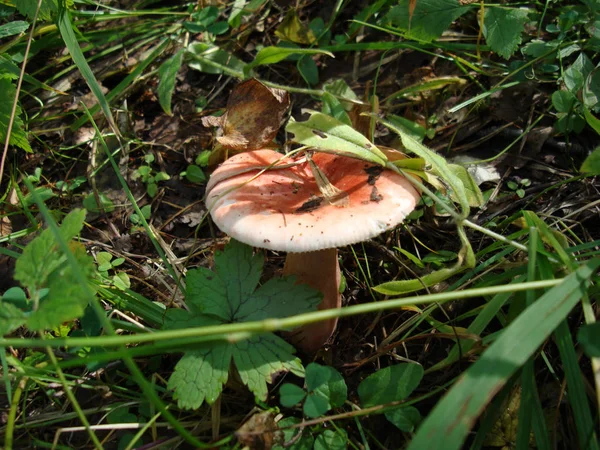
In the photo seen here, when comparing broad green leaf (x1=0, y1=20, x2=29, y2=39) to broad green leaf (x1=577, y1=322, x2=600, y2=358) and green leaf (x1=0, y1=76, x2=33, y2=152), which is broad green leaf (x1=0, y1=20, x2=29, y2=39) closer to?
green leaf (x1=0, y1=76, x2=33, y2=152)

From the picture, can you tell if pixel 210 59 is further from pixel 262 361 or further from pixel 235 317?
pixel 262 361

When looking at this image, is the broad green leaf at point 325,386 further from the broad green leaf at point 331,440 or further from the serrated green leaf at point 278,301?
the serrated green leaf at point 278,301

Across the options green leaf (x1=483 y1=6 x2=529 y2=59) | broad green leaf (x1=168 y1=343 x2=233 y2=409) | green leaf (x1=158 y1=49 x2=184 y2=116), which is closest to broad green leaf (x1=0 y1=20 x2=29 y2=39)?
green leaf (x1=158 y1=49 x2=184 y2=116)

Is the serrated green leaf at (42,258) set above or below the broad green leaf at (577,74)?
below

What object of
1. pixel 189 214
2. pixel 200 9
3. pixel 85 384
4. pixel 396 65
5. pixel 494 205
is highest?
pixel 200 9

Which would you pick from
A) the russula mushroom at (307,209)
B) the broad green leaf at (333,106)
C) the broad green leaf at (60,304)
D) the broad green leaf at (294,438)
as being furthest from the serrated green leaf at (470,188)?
the broad green leaf at (60,304)

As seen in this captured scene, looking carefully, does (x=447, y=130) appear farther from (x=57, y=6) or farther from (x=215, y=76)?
(x=57, y=6)

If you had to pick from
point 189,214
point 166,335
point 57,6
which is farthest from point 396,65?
point 166,335
